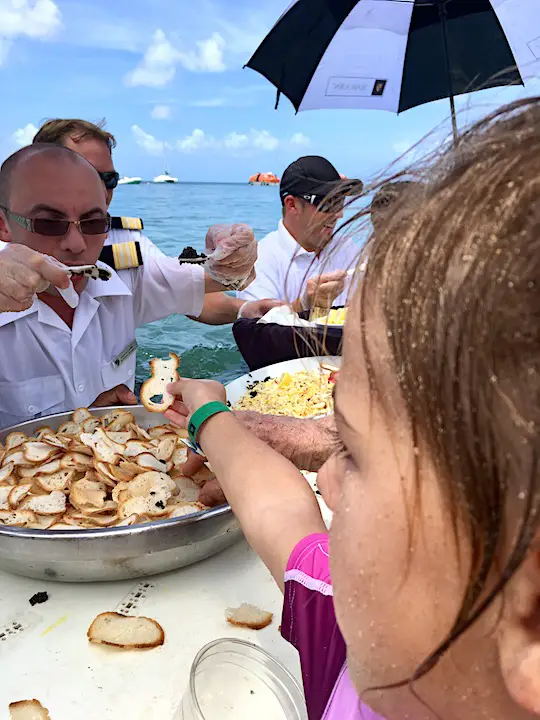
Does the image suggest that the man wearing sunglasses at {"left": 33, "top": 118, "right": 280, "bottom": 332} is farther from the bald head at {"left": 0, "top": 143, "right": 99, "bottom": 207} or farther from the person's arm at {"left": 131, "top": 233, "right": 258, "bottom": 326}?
the bald head at {"left": 0, "top": 143, "right": 99, "bottom": 207}

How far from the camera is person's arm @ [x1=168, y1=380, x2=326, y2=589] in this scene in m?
0.89

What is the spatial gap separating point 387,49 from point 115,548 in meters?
3.89

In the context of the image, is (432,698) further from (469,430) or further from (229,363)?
(229,363)

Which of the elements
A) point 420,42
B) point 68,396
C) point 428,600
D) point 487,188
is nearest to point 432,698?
point 428,600

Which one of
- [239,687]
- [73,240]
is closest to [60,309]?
[73,240]

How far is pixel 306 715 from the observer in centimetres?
84

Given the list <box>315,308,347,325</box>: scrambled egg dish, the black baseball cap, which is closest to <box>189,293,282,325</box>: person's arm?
the black baseball cap

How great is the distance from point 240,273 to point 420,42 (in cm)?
229

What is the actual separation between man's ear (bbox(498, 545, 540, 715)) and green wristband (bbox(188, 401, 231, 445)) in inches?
28.0

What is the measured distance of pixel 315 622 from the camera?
818 mm

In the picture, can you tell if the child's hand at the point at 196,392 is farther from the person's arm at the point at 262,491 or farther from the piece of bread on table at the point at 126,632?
the piece of bread on table at the point at 126,632

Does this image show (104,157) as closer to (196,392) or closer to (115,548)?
(196,392)

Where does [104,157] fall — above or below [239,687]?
above

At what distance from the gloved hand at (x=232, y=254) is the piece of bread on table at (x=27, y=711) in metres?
2.05
